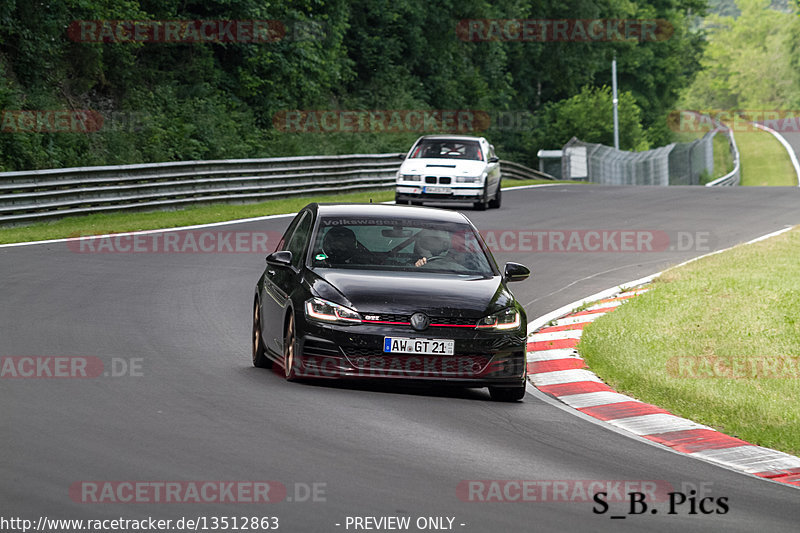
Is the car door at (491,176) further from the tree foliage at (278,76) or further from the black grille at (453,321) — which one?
the black grille at (453,321)

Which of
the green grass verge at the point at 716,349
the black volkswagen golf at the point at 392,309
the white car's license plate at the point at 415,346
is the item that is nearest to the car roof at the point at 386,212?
the black volkswagen golf at the point at 392,309

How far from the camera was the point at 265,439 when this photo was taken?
8.05m

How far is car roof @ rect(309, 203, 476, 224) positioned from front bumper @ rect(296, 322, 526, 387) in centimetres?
173

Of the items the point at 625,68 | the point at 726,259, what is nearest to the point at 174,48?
the point at 726,259

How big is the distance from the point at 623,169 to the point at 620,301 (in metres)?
40.2

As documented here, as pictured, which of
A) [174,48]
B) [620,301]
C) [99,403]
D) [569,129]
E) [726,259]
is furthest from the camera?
[569,129]

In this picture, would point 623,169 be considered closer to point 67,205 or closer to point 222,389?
point 67,205

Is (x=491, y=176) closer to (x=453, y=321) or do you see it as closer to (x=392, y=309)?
(x=453, y=321)

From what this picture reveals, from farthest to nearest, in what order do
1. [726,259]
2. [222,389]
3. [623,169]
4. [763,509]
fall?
[623,169]
[726,259]
[222,389]
[763,509]

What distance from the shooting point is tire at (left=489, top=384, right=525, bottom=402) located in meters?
10.2

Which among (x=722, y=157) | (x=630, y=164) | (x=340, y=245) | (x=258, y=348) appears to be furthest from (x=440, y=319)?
(x=722, y=157)

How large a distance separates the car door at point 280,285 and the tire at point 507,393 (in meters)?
1.79

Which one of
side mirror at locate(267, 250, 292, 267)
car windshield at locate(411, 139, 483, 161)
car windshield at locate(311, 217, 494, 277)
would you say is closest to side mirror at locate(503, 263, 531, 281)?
car windshield at locate(311, 217, 494, 277)

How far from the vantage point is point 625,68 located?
82750mm
